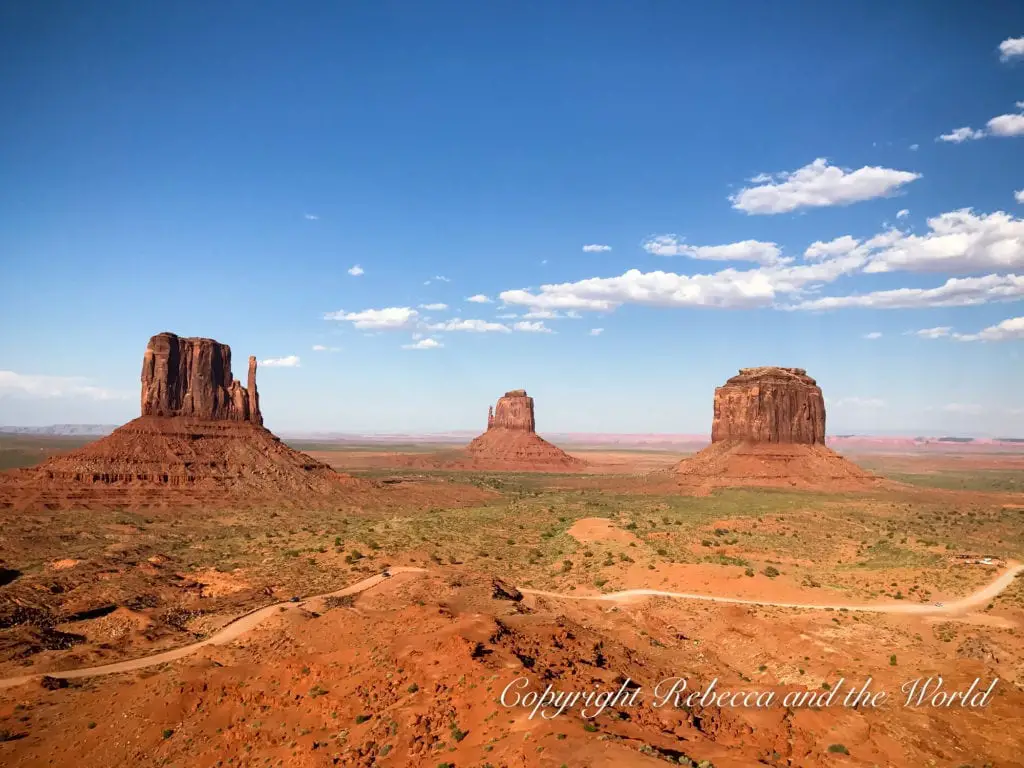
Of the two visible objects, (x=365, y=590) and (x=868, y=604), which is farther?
(x=365, y=590)

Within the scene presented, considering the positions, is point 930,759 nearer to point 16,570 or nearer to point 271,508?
point 16,570

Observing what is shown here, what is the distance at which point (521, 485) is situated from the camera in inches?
4882

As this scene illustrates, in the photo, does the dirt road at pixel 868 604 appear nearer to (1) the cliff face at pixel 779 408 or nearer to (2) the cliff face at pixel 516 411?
(1) the cliff face at pixel 779 408

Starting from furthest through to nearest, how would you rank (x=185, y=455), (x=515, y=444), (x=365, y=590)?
(x=515, y=444) → (x=185, y=455) → (x=365, y=590)

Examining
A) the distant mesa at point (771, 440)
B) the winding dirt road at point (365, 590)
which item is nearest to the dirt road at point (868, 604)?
the winding dirt road at point (365, 590)

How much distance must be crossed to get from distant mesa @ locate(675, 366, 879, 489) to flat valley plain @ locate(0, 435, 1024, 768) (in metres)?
39.3

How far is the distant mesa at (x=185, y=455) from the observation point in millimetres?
75000

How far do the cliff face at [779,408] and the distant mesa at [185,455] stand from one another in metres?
67.9

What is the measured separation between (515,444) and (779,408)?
276ft

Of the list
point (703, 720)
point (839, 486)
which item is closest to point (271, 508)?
point (703, 720)

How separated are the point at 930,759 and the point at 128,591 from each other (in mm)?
40734

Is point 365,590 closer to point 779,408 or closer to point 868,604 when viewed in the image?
point 868,604

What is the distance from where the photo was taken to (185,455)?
83.3 m

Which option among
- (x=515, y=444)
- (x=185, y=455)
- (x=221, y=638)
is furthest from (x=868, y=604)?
(x=515, y=444)
